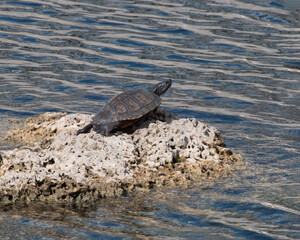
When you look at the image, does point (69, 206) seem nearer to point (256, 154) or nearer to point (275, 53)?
point (256, 154)

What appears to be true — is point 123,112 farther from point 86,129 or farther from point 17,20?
point 17,20

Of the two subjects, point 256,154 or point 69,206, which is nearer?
point 69,206

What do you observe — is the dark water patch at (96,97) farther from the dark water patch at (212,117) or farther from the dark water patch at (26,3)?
the dark water patch at (26,3)

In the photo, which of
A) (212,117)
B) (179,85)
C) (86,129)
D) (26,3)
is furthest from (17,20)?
(86,129)

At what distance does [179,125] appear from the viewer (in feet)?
22.3

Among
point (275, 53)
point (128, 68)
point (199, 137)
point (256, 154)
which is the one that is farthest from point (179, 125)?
point (275, 53)

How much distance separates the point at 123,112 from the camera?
6633 mm

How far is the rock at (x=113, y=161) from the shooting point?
579 cm

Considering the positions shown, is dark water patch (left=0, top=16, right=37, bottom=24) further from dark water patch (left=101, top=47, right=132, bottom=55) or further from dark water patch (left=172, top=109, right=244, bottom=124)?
dark water patch (left=172, top=109, right=244, bottom=124)

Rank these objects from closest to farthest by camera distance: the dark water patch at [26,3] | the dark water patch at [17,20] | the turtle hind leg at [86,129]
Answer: the turtle hind leg at [86,129] < the dark water patch at [17,20] < the dark water patch at [26,3]

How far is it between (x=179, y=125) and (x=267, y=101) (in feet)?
14.4

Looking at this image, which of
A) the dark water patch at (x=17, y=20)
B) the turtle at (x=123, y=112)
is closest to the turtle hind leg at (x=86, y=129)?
the turtle at (x=123, y=112)

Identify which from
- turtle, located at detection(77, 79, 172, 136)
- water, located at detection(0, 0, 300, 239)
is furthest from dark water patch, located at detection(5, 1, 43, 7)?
turtle, located at detection(77, 79, 172, 136)

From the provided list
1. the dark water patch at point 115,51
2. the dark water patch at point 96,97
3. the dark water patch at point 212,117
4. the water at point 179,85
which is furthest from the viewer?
the dark water patch at point 115,51
